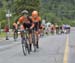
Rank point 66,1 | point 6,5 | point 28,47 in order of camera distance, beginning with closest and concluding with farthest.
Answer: point 28,47, point 6,5, point 66,1

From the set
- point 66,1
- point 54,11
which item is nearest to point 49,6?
point 54,11

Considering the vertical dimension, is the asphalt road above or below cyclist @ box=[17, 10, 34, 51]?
below

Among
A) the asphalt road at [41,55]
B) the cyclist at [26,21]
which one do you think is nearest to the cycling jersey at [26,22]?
the cyclist at [26,21]

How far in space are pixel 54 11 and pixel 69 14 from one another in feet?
28.2

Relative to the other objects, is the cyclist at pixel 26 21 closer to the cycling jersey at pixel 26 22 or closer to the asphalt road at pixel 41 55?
the cycling jersey at pixel 26 22

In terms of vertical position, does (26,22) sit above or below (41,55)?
above

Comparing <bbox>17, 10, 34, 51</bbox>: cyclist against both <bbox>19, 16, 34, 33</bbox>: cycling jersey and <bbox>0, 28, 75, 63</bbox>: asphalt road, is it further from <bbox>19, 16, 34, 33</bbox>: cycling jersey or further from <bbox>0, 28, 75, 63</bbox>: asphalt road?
<bbox>0, 28, 75, 63</bbox>: asphalt road

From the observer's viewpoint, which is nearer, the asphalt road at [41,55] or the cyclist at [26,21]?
the asphalt road at [41,55]

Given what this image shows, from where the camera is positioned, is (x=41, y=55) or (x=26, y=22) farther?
(x=26, y=22)

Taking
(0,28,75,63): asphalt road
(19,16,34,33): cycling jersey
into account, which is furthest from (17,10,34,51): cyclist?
(0,28,75,63): asphalt road

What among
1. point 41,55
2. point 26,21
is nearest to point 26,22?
point 26,21

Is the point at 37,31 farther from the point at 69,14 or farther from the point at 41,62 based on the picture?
the point at 69,14

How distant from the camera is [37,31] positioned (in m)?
19.3

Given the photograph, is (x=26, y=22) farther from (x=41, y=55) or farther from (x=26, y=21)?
(x=41, y=55)
